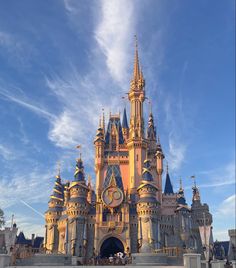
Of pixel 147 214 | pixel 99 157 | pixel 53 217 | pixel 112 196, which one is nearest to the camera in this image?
pixel 147 214

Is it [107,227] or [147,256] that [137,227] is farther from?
[147,256]

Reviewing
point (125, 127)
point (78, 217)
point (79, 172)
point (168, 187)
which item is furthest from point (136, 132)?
point (78, 217)

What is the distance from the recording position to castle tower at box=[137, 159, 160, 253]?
59.8 meters

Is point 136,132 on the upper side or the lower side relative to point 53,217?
upper

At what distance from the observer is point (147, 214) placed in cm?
6162

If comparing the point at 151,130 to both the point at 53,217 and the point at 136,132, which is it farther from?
the point at 53,217

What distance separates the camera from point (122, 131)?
3248 inches

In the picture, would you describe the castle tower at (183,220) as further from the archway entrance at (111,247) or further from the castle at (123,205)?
the archway entrance at (111,247)

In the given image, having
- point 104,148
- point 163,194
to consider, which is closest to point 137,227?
point 163,194

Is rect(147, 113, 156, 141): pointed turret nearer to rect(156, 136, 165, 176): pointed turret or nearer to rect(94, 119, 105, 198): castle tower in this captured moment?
rect(156, 136, 165, 176): pointed turret

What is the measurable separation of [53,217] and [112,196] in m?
16.1

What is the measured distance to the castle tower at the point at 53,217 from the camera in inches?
2744

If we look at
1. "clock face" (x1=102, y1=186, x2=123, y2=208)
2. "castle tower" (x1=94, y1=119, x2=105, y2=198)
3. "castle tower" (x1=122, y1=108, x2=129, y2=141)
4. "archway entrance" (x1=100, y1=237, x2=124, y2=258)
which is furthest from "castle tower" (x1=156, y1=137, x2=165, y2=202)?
"archway entrance" (x1=100, y1=237, x2=124, y2=258)

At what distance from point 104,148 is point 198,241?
2931 cm
